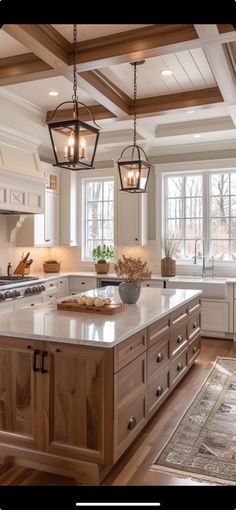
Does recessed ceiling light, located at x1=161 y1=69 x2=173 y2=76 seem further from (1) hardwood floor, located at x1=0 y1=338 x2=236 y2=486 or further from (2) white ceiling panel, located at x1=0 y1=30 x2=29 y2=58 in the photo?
(1) hardwood floor, located at x1=0 y1=338 x2=236 y2=486

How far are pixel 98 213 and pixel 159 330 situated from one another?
4.14 metres

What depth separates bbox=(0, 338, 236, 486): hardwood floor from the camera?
237 centimetres

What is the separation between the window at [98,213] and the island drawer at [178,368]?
3.28m

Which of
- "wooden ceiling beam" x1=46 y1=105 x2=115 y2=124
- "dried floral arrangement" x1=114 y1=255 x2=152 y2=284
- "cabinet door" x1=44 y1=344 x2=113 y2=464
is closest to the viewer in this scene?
"cabinet door" x1=44 y1=344 x2=113 y2=464

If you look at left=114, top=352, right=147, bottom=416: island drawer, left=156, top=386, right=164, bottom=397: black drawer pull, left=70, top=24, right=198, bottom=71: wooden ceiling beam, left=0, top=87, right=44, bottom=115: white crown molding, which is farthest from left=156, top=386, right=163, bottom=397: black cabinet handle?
left=0, top=87, right=44, bottom=115: white crown molding

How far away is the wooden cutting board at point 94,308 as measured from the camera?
303cm

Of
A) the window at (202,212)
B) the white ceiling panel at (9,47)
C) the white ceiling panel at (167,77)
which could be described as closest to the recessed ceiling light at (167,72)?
the white ceiling panel at (167,77)

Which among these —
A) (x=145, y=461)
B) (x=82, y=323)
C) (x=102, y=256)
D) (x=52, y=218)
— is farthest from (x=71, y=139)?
(x=102, y=256)

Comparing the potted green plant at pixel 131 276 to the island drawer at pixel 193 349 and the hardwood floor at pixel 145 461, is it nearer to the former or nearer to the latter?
the hardwood floor at pixel 145 461

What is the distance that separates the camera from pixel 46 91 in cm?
428

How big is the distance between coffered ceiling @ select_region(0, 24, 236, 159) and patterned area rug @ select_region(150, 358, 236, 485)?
2759mm

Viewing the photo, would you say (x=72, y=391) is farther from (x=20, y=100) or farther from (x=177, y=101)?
(x=20, y=100)

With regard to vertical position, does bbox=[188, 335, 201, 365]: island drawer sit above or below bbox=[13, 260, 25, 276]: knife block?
below
